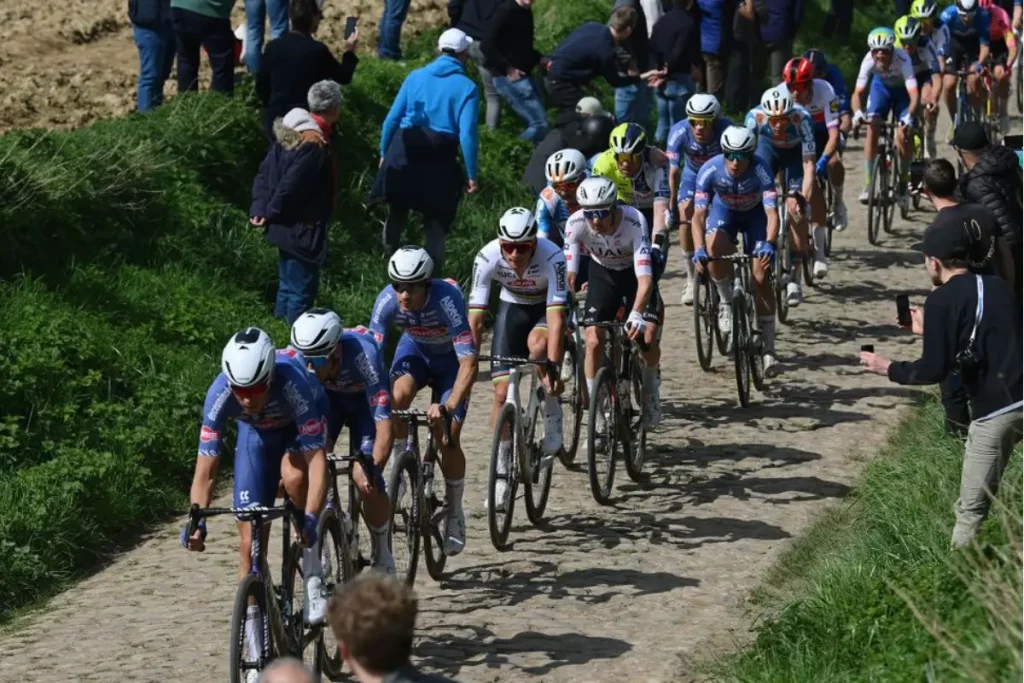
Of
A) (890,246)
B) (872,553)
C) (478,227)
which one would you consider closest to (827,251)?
(890,246)

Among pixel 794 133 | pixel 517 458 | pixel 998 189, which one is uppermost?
pixel 794 133

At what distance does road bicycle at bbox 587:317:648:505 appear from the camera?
13.2m

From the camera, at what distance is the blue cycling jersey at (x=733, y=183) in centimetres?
1577

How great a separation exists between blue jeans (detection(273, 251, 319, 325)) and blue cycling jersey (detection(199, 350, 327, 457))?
5548mm

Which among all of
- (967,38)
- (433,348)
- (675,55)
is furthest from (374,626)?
(967,38)

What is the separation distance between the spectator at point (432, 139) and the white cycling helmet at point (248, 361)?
23.5 ft

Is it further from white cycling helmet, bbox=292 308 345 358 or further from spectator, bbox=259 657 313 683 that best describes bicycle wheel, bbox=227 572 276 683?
spectator, bbox=259 657 313 683

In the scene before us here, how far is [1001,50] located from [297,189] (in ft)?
49.0

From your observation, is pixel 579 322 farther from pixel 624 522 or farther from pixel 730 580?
pixel 730 580

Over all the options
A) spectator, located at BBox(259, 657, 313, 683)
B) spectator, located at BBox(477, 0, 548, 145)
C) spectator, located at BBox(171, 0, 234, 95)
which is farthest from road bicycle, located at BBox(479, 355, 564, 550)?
spectator, located at BBox(477, 0, 548, 145)

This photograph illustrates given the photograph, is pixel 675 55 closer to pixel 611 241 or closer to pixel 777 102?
pixel 777 102

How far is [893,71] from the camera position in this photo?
834 inches

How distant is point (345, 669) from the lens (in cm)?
1052

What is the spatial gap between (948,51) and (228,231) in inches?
446
